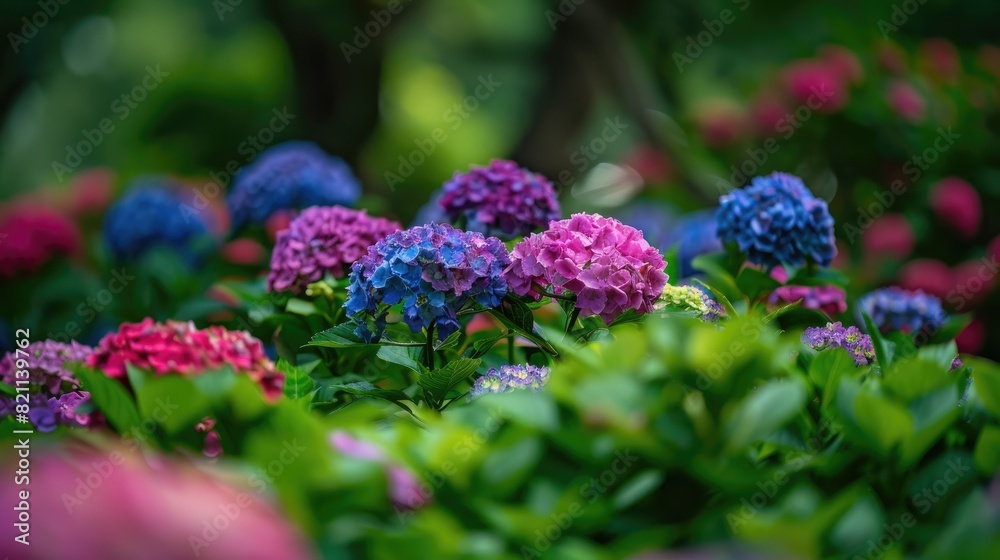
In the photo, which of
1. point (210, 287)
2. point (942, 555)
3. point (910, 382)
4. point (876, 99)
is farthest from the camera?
point (876, 99)

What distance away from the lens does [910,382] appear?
125 centimetres

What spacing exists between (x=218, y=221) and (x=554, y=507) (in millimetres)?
3409

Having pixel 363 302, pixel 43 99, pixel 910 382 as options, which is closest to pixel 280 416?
pixel 363 302

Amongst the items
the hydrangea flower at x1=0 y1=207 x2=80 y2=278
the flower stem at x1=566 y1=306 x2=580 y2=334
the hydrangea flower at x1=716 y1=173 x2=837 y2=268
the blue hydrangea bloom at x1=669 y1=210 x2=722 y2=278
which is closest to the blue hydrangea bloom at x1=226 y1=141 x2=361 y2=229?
the hydrangea flower at x1=0 y1=207 x2=80 y2=278

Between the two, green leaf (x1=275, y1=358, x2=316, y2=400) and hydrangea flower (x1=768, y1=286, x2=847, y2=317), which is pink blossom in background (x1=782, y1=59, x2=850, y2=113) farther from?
green leaf (x1=275, y1=358, x2=316, y2=400)

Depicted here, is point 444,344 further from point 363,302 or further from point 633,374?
point 633,374

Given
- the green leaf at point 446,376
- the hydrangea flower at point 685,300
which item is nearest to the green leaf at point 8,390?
the green leaf at point 446,376

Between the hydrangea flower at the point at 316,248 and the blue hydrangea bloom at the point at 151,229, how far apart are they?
1.14 metres

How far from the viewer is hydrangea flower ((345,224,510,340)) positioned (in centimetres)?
154

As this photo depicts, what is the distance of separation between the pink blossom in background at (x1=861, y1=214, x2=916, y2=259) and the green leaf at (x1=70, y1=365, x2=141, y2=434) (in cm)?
366

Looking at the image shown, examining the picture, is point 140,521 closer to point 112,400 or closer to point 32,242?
point 112,400

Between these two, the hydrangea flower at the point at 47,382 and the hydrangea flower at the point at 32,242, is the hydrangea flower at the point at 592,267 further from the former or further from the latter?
the hydrangea flower at the point at 32,242

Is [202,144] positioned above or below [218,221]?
below

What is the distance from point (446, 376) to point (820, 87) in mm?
3479
